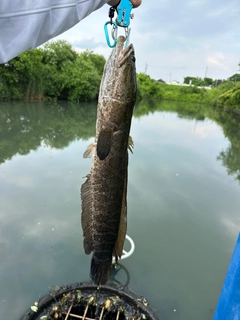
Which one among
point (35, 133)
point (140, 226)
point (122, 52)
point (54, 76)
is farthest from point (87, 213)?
point (54, 76)

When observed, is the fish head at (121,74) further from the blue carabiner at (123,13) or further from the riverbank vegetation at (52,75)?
the riverbank vegetation at (52,75)

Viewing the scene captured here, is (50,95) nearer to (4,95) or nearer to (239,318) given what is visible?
(4,95)

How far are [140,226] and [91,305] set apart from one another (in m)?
2.14

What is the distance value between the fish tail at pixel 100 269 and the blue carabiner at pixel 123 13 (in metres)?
1.46

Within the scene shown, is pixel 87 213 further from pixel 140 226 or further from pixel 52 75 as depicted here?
pixel 52 75

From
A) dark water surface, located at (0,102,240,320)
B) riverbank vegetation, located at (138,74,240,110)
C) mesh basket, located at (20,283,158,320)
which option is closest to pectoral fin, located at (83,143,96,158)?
mesh basket, located at (20,283,158,320)

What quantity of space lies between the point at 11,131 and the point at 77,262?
8542 millimetres

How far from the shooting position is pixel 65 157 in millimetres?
7695

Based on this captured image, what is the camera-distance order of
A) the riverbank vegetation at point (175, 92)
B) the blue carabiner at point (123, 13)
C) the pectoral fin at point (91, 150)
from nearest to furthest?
the blue carabiner at point (123, 13)
the pectoral fin at point (91, 150)
the riverbank vegetation at point (175, 92)

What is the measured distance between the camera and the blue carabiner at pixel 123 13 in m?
1.37

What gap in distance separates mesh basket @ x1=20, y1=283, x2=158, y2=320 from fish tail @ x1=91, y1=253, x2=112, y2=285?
2.80ft

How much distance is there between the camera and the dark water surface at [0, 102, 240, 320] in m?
3.14

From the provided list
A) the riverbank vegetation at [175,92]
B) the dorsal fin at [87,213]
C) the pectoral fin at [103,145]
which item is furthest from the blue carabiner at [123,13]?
the riverbank vegetation at [175,92]

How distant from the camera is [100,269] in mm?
1653
